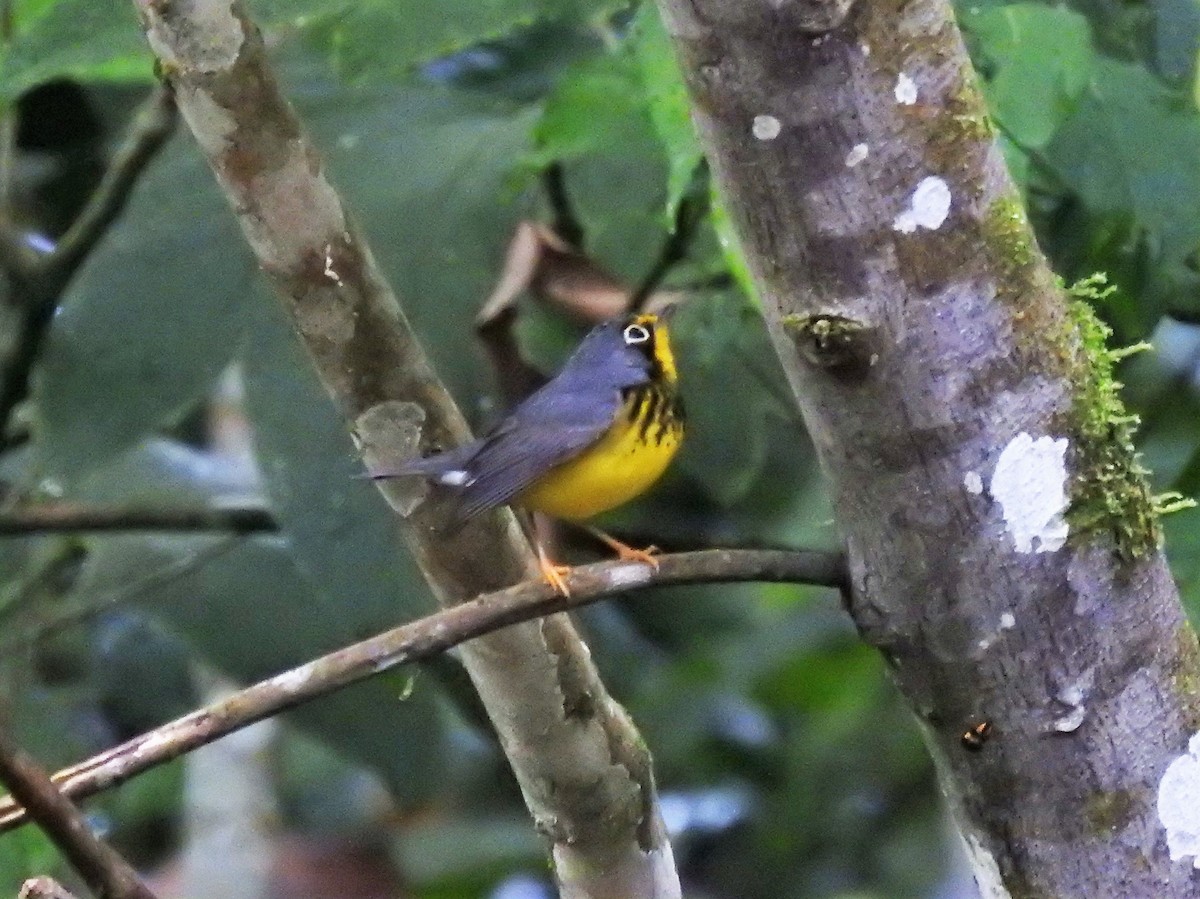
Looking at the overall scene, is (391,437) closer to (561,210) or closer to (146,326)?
(146,326)

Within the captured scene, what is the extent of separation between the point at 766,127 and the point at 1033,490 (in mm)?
318

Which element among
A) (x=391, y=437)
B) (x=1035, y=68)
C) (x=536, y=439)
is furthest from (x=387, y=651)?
(x=1035, y=68)

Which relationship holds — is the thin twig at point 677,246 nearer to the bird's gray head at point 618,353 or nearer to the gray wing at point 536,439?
the bird's gray head at point 618,353

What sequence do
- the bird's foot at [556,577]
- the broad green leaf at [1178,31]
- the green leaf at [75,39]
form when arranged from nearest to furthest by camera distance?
1. the bird's foot at [556,577]
2. the broad green leaf at [1178,31]
3. the green leaf at [75,39]

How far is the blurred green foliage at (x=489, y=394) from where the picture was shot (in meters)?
1.68

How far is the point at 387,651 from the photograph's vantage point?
115 cm

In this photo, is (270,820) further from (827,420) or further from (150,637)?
(827,420)

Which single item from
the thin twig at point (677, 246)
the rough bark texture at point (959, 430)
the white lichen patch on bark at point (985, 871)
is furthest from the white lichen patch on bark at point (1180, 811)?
the thin twig at point (677, 246)

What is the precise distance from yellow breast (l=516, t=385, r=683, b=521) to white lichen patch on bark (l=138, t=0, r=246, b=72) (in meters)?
0.66

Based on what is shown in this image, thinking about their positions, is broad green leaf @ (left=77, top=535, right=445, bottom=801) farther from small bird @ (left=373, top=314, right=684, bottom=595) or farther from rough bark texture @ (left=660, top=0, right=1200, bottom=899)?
rough bark texture @ (left=660, top=0, right=1200, bottom=899)

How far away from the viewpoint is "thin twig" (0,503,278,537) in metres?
2.37

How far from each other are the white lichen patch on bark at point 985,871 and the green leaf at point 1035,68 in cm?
59

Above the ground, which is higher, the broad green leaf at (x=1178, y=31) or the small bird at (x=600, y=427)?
the broad green leaf at (x=1178, y=31)

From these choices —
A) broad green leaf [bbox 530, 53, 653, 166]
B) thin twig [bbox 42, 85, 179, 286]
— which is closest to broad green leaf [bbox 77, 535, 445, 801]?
thin twig [bbox 42, 85, 179, 286]
